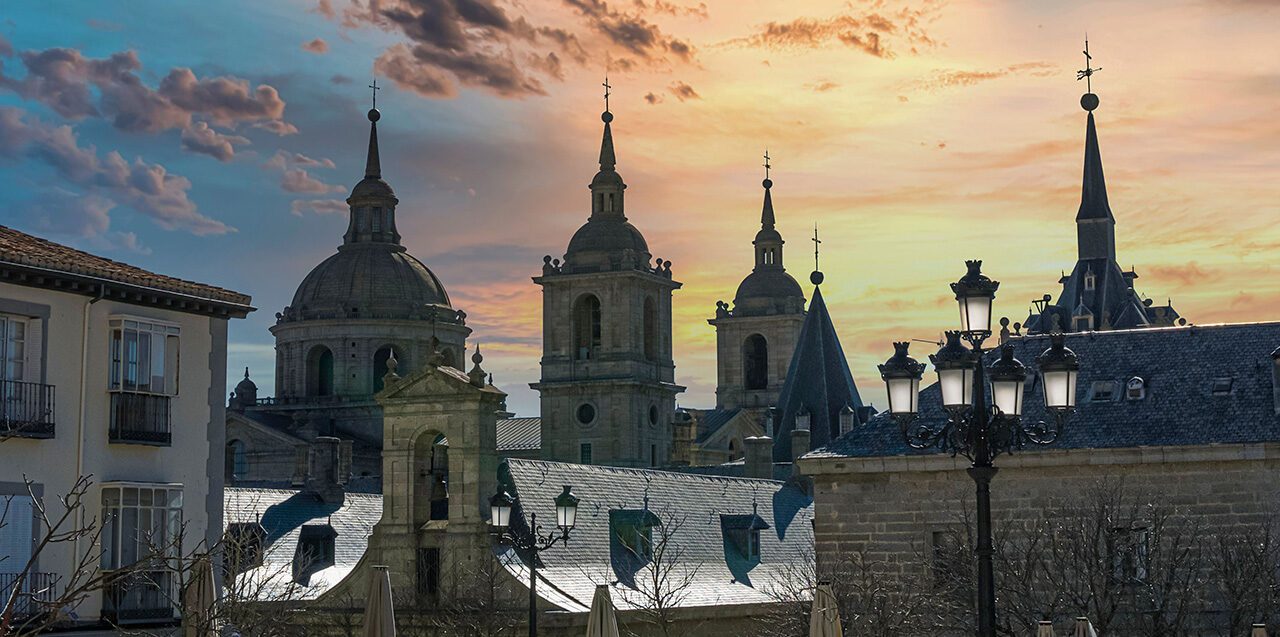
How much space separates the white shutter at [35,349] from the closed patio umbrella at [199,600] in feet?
22.5

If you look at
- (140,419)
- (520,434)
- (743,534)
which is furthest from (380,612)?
(520,434)

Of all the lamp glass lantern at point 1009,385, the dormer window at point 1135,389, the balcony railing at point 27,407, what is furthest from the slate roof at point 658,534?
the lamp glass lantern at point 1009,385

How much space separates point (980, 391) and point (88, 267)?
49.3 ft

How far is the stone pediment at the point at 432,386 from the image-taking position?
146 ft

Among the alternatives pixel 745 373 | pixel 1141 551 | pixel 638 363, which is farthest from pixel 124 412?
pixel 745 373

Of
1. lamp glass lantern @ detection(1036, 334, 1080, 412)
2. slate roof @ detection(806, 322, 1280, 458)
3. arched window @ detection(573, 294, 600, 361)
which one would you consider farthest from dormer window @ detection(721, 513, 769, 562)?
arched window @ detection(573, 294, 600, 361)

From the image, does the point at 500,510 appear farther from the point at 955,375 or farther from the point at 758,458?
the point at 758,458

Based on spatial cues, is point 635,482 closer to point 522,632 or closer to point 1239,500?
point 522,632

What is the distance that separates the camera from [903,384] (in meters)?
19.8

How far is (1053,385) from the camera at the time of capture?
19.3m

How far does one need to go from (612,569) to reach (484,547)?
13.2 feet

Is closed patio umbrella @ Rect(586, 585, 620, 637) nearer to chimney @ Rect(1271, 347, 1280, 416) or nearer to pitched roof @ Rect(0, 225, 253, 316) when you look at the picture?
pitched roof @ Rect(0, 225, 253, 316)

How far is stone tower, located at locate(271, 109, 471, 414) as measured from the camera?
98438mm

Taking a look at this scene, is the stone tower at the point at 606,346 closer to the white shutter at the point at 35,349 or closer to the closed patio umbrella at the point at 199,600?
the white shutter at the point at 35,349
